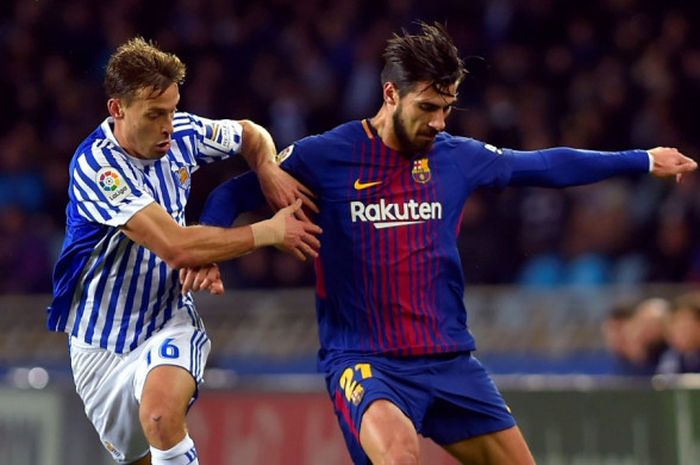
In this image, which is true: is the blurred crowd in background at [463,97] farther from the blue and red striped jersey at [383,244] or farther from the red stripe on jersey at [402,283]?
the red stripe on jersey at [402,283]

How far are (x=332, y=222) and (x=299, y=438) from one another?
8.64ft

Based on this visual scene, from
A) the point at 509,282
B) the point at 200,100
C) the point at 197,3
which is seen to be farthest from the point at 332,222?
the point at 197,3

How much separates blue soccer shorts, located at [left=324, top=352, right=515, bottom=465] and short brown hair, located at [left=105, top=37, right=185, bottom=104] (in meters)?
1.27

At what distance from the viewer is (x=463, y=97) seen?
42.1 ft

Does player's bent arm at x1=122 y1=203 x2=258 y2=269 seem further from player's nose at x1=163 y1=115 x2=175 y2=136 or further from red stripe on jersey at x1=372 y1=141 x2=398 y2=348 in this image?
red stripe on jersey at x1=372 y1=141 x2=398 y2=348

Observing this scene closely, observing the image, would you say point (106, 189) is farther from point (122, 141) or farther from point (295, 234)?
point (295, 234)

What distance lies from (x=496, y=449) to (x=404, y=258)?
825 millimetres

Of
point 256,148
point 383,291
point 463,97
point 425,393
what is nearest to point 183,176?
point 256,148

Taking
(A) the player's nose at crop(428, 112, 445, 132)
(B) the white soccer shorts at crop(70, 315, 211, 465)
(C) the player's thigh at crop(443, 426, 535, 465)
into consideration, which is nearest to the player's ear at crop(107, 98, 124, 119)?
(B) the white soccer shorts at crop(70, 315, 211, 465)

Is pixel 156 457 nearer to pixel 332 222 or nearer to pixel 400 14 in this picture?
pixel 332 222

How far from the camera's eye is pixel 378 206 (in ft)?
18.8

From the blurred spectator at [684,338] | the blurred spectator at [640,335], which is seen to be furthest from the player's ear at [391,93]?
the blurred spectator at [640,335]

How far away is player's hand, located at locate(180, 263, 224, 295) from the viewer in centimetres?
555

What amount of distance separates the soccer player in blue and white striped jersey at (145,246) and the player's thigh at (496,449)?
974mm
